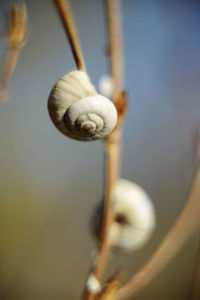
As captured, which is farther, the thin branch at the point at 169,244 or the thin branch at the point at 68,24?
the thin branch at the point at 169,244

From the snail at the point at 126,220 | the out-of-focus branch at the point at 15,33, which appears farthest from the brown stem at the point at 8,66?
the snail at the point at 126,220

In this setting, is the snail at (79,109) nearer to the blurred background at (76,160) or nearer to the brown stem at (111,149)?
the brown stem at (111,149)

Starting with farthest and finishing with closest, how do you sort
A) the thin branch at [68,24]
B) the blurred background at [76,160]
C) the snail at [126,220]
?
Result: the blurred background at [76,160] → the snail at [126,220] → the thin branch at [68,24]

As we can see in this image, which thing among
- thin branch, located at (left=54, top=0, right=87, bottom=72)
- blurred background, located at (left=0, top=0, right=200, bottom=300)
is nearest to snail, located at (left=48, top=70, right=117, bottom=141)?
thin branch, located at (left=54, top=0, right=87, bottom=72)

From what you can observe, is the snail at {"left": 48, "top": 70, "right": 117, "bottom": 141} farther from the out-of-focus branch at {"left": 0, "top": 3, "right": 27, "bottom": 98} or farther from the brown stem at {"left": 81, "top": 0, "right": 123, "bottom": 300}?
the out-of-focus branch at {"left": 0, "top": 3, "right": 27, "bottom": 98}

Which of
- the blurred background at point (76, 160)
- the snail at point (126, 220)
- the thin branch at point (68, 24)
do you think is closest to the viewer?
the thin branch at point (68, 24)

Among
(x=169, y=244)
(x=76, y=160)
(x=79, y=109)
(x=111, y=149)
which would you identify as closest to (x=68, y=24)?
(x=79, y=109)
